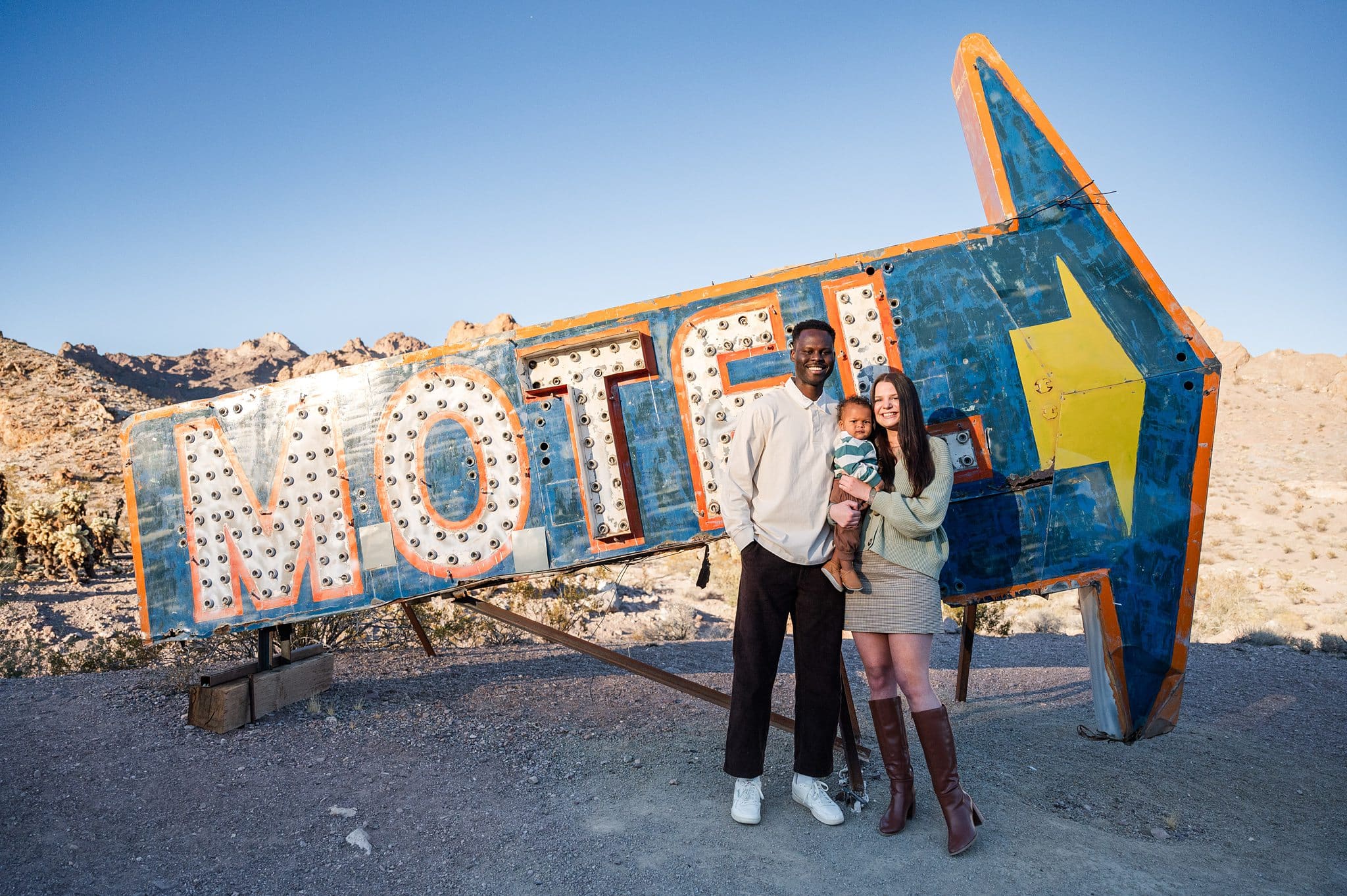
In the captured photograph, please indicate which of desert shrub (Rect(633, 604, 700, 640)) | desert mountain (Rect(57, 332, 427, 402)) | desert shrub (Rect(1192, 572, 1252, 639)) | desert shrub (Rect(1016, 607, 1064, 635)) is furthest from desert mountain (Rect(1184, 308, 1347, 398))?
desert mountain (Rect(57, 332, 427, 402))

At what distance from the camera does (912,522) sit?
3.94 metres

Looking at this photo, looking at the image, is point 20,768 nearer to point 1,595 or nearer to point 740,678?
point 740,678

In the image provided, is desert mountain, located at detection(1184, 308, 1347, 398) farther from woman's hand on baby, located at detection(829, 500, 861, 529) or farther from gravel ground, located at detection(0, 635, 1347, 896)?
woman's hand on baby, located at detection(829, 500, 861, 529)

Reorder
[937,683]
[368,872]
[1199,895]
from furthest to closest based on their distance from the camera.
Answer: [937,683] < [368,872] < [1199,895]

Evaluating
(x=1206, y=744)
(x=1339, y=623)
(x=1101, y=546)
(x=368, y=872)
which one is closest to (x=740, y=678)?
(x=368, y=872)

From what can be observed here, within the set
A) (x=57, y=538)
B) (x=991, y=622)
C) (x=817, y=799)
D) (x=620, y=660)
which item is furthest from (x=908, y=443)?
(x=57, y=538)

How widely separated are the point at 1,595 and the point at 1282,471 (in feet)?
118

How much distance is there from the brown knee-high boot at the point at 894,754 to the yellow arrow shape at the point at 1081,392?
1.96 metres

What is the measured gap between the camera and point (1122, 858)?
3961 millimetres

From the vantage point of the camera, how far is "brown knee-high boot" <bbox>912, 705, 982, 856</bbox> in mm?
3881

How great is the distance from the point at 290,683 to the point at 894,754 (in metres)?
4.63

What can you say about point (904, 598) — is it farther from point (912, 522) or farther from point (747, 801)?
point (747, 801)

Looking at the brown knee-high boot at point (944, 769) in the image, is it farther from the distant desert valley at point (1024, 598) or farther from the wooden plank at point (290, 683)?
the distant desert valley at point (1024, 598)

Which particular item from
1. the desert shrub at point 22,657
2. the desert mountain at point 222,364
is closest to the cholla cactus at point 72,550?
the desert shrub at point 22,657
